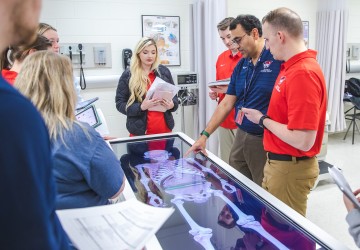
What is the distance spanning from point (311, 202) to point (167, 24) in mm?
2498

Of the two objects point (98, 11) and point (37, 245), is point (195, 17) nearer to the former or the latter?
point (98, 11)

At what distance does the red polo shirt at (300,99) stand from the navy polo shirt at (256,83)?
0.85 feet

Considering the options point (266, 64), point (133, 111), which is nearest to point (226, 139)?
point (133, 111)

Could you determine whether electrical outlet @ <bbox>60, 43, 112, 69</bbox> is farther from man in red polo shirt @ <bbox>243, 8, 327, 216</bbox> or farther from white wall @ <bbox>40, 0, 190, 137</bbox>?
man in red polo shirt @ <bbox>243, 8, 327, 216</bbox>

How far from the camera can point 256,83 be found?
6.54 ft

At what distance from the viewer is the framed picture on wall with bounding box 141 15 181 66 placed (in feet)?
12.3

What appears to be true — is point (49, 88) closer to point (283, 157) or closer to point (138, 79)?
point (283, 157)

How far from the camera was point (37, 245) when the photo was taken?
48 centimetres

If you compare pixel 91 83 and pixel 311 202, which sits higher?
pixel 91 83

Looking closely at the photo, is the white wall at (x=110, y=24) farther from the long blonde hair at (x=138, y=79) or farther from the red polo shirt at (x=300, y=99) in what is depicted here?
the red polo shirt at (x=300, y=99)

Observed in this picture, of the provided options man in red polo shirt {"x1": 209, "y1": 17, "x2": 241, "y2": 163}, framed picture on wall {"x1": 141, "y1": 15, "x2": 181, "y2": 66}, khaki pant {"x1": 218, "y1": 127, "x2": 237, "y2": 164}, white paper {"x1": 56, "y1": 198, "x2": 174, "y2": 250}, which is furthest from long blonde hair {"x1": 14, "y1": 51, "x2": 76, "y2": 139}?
framed picture on wall {"x1": 141, "y1": 15, "x2": 181, "y2": 66}

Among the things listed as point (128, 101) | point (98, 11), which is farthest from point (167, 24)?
point (128, 101)

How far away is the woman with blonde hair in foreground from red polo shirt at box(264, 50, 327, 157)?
0.87 metres

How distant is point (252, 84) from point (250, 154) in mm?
443
